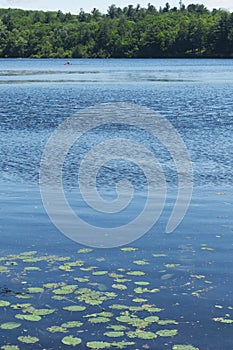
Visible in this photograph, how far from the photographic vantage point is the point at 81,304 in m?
10.3

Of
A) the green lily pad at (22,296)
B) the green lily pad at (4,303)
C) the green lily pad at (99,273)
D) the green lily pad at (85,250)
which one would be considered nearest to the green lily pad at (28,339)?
the green lily pad at (4,303)

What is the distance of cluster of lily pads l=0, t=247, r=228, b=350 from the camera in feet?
30.3

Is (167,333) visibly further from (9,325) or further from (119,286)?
(9,325)

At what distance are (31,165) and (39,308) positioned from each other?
12928mm

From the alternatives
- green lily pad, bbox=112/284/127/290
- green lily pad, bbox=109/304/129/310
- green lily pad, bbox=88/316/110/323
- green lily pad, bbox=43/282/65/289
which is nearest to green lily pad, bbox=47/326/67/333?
green lily pad, bbox=88/316/110/323

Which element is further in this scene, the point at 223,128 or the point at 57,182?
the point at 223,128

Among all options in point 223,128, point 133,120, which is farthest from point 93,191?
point 133,120

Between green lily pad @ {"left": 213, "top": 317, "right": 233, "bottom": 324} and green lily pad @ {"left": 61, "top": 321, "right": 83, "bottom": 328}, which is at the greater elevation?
green lily pad @ {"left": 61, "top": 321, "right": 83, "bottom": 328}

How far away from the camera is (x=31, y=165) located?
74.9 feet

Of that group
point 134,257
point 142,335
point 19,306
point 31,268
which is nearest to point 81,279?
point 31,268

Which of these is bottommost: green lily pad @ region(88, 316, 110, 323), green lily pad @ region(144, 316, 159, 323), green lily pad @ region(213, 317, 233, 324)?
green lily pad @ region(213, 317, 233, 324)

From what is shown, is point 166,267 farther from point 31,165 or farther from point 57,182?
point 31,165

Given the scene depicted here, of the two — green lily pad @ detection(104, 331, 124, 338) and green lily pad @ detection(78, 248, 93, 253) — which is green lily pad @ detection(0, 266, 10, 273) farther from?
green lily pad @ detection(104, 331, 124, 338)

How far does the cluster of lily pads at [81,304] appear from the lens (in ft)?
30.3
